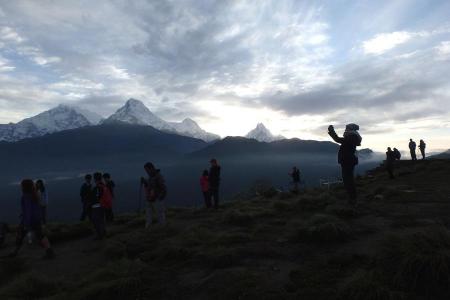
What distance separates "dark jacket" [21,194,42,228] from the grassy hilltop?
105 centimetres

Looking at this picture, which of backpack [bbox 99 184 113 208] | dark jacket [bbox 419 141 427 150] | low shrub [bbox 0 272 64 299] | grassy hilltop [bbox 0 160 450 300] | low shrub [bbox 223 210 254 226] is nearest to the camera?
grassy hilltop [bbox 0 160 450 300]

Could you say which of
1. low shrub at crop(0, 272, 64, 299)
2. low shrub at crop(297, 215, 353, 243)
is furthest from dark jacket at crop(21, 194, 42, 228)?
low shrub at crop(297, 215, 353, 243)

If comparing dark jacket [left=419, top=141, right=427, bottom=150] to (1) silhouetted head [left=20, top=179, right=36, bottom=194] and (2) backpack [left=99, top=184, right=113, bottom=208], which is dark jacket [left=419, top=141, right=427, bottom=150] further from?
(1) silhouetted head [left=20, top=179, right=36, bottom=194]

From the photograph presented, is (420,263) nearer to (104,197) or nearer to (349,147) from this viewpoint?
(349,147)

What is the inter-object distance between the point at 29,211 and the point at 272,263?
22.9ft

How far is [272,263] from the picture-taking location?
714 cm

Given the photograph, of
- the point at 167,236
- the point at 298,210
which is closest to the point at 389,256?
the point at 167,236

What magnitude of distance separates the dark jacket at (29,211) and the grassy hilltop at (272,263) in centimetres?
105

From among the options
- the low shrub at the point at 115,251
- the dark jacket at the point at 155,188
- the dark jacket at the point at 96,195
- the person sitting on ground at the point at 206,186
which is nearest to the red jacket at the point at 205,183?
the person sitting on ground at the point at 206,186

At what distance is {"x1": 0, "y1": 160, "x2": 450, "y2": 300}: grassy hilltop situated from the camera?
536 centimetres

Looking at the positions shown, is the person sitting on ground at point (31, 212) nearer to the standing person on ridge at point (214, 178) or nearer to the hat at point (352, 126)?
the standing person on ridge at point (214, 178)

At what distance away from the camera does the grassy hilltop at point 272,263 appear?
5355 mm

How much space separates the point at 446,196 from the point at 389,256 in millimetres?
8981

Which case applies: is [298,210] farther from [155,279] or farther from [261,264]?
[155,279]
